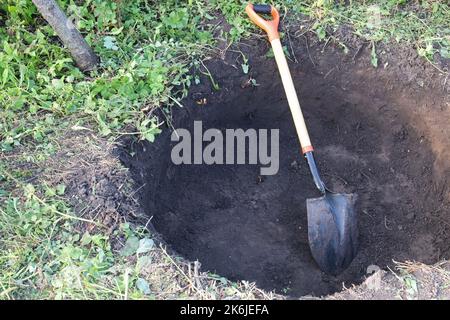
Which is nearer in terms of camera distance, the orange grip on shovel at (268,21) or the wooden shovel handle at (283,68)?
the wooden shovel handle at (283,68)

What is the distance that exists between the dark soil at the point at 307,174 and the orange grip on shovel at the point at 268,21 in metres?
0.16

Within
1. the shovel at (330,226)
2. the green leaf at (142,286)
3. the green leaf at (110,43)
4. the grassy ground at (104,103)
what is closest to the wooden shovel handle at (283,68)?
the shovel at (330,226)

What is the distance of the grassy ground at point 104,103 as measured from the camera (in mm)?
2410

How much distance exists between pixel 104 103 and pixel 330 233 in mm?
1639

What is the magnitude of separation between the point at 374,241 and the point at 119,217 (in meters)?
1.72

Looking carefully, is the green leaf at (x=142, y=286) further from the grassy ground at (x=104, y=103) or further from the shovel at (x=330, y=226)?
the shovel at (x=330, y=226)

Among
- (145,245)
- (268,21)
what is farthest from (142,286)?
(268,21)

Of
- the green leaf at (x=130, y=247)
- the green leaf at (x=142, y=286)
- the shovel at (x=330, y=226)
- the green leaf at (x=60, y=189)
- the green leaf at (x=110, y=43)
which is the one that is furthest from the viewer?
the green leaf at (x=110, y=43)

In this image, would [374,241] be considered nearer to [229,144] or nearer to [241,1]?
[229,144]

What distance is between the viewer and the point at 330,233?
311 centimetres

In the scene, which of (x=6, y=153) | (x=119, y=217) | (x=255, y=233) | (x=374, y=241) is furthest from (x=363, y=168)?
(x=6, y=153)

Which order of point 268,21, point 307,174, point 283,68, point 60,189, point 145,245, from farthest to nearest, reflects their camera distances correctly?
point 307,174, point 268,21, point 283,68, point 60,189, point 145,245

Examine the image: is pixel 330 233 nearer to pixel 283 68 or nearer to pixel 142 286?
pixel 283 68

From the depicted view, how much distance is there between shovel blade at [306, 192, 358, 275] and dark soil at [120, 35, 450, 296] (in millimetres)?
91
